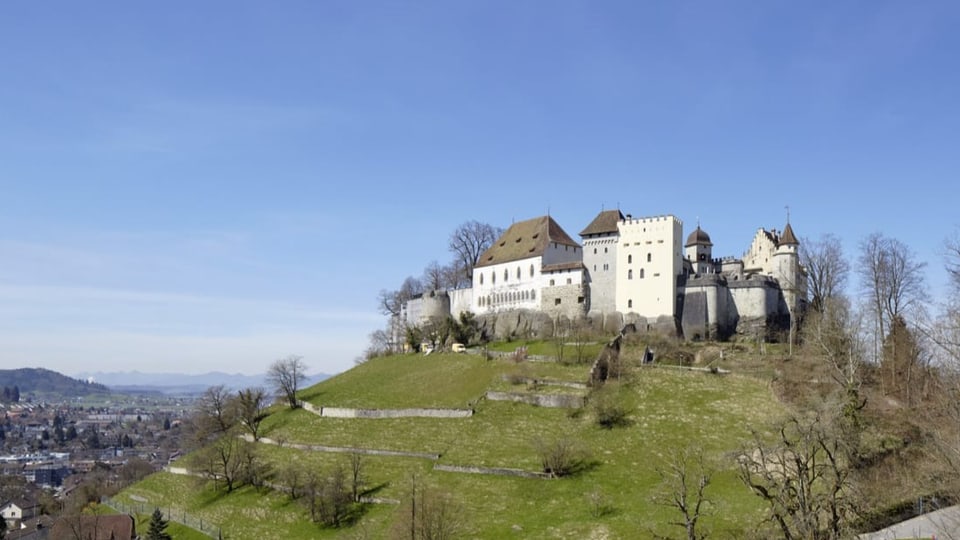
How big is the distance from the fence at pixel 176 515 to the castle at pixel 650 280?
37.0 m

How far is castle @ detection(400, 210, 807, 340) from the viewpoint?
75188mm

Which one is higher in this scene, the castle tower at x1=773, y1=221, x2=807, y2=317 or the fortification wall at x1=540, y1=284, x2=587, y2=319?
the castle tower at x1=773, y1=221, x2=807, y2=317

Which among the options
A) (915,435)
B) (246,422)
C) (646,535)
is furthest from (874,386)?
(246,422)

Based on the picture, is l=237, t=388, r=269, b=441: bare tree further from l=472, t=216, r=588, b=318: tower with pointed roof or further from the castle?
l=472, t=216, r=588, b=318: tower with pointed roof

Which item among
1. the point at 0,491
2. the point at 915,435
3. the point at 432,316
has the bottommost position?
the point at 0,491

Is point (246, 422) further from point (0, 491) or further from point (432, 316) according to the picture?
point (0, 491)

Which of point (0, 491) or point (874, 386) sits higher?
point (874, 386)

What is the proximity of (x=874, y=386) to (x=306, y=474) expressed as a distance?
38549mm

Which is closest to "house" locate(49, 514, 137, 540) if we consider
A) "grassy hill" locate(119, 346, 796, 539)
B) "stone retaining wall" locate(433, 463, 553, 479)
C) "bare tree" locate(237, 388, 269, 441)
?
"grassy hill" locate(119, 346, 796, 539)

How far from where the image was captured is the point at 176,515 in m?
59.3

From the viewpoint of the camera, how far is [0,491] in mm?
122438

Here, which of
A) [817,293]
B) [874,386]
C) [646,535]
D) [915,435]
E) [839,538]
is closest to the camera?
[839,538]

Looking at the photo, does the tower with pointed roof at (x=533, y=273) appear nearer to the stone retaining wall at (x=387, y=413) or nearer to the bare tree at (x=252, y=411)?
the stone retaining wall at (x=387, y=413)

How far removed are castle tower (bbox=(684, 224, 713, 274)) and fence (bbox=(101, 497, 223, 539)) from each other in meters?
48.8
